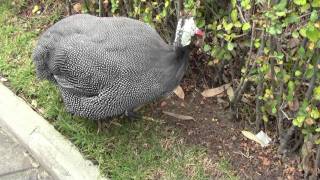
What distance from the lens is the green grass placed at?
3.08 meters

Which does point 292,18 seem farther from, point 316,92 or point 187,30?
point 187,30

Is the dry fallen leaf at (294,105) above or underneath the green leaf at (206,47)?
underneath

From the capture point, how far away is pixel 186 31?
2.98 meters

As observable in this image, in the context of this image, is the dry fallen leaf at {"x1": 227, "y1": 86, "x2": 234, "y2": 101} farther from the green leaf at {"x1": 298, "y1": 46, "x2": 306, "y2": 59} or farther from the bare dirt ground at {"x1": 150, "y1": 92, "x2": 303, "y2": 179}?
the green leaf at {"x1": 298, "y1": 46, "x2": 306, "y2": 59}

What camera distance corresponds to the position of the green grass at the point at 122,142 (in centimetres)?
308

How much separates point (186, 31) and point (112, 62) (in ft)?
1.44

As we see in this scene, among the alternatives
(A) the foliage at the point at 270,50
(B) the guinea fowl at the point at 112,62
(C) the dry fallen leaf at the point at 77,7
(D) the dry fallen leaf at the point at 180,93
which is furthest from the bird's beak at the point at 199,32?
(C) the dry fallen leaf at the point at 77,7

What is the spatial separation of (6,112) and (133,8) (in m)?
1.06

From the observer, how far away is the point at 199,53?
11.5 feet

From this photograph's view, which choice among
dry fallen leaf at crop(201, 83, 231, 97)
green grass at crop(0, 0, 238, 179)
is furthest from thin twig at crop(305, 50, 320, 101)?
dry fallen leaf at crop(201, 83, 231, 97)

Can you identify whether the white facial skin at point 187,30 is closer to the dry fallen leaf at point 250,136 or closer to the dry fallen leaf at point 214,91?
the dry fallen leaf at point 214,91

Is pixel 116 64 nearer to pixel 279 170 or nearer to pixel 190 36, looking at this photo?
pixel 190 36

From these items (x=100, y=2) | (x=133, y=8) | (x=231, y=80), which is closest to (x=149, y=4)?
(x=133, y=8)

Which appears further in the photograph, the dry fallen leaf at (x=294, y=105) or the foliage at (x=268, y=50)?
the dry fallen leaf at (x=294, y=105)
